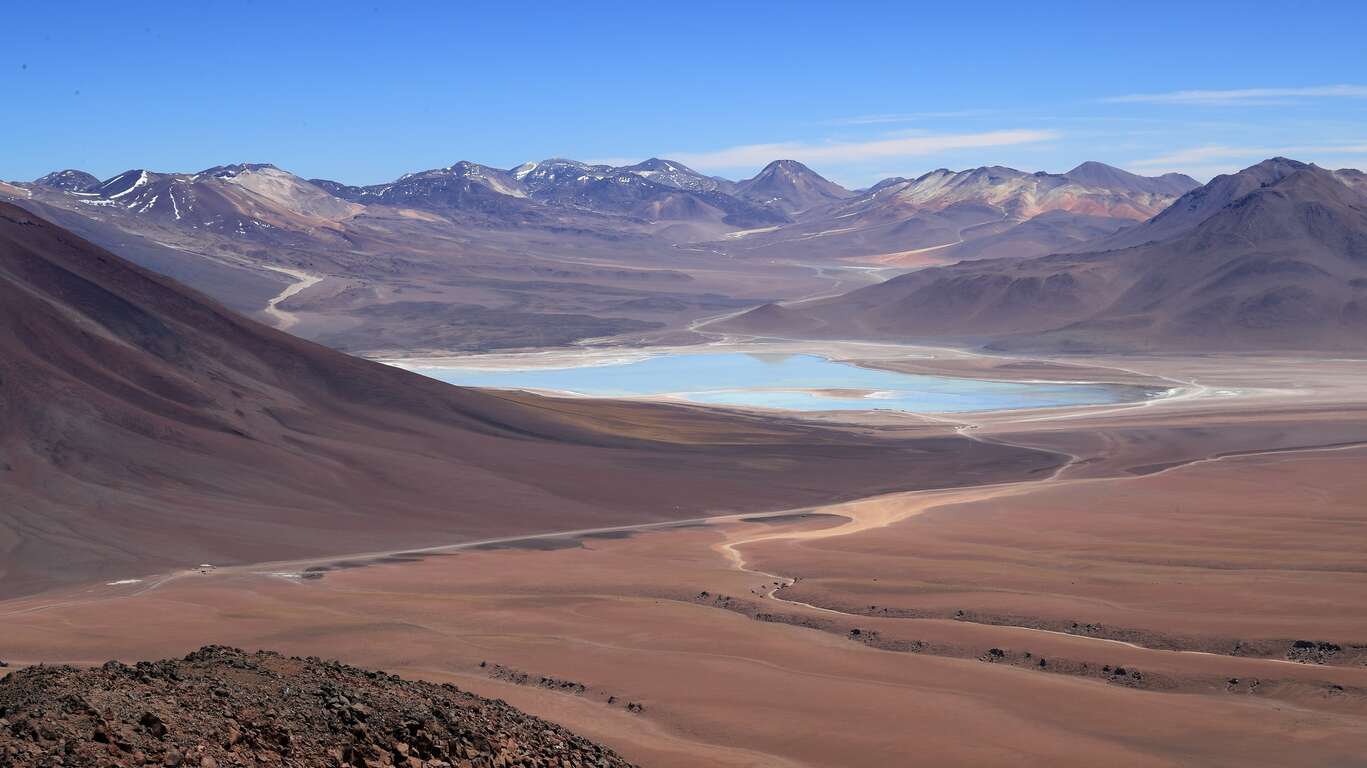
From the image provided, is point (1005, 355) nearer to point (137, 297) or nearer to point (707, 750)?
point (137, 297)

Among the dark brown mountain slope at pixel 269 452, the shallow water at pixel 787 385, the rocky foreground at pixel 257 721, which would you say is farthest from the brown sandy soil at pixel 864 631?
the shallow water at pixel 787 385

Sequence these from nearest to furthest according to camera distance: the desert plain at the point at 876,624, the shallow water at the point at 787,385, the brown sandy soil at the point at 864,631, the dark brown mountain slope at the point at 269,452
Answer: the brown sandy soil at the point at 864,631 < the desert plain at the point at 876,624 < the dark brown mountain slope at the point at 269,452 < the shallow water at the point at 787,385

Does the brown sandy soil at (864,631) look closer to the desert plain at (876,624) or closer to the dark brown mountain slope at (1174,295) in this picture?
the desert plain at (876,624)

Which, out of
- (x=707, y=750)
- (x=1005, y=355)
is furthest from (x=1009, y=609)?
(x=1005, y=355)

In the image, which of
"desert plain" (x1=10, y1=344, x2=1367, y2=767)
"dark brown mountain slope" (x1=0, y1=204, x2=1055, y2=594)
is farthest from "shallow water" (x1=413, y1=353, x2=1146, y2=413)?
"desert plain" (x1=10, y1=344, x2=1367, y2=767)

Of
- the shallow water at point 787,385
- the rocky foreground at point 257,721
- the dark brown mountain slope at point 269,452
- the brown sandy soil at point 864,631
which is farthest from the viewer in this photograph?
the shallow water at point 787,385

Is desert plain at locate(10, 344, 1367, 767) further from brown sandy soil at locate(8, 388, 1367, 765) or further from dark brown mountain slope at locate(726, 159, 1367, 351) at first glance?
dark brown mountain slope at locate(726, 159, 1367, 351)

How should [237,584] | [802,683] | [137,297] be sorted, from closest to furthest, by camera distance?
[802,683]
[237,584]
[137,297]
